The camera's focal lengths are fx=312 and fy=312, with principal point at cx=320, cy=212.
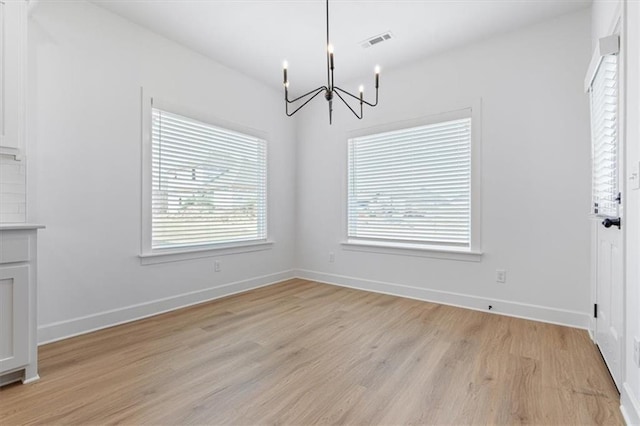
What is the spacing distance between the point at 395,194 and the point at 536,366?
2349 mm

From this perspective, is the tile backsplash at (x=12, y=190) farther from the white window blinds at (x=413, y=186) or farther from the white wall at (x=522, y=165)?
the white wall at (x=522, y=165)

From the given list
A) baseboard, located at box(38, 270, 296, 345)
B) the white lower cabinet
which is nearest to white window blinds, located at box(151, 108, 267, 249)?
baseboard, located at box(38, 270, 296, 345)

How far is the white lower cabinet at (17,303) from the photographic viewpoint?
1841 millimetres

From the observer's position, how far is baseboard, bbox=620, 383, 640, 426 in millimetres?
1472

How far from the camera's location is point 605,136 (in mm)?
2154

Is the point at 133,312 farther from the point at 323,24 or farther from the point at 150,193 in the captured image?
the point at 323,24

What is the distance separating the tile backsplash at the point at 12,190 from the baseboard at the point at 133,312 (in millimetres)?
976

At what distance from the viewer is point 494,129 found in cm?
329

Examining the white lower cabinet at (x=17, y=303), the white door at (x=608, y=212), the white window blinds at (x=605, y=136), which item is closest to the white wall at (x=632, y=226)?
the white door at (x=608, y=212)

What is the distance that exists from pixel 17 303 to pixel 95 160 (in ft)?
4.59

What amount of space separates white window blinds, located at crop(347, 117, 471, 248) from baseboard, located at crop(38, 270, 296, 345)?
177 cm

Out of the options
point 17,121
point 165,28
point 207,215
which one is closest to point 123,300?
point 207,215

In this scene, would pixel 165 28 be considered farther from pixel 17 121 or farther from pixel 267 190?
pixel 267 190

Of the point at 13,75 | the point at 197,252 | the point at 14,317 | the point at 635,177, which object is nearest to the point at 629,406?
the point at 635,177
